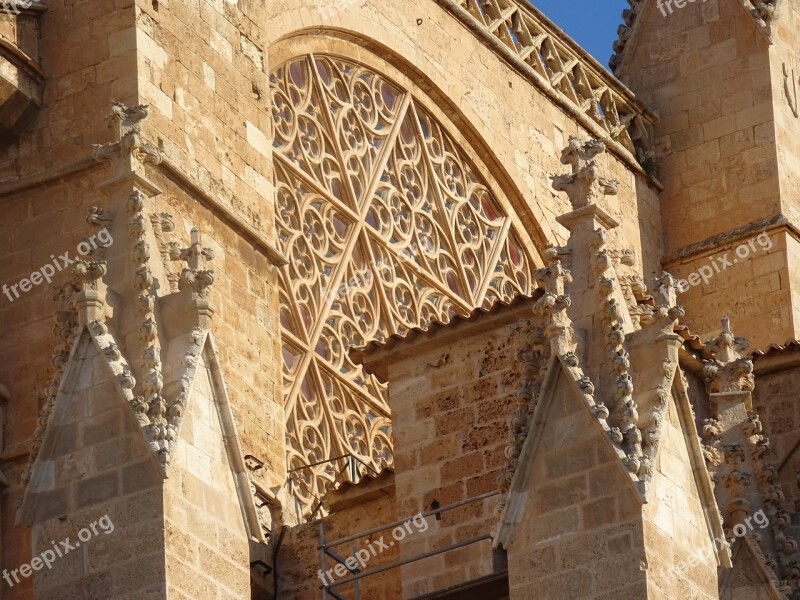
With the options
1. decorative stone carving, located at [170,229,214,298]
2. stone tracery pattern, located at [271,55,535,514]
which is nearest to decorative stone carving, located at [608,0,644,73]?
stone tracery pattern, located at [271,55,535,514]

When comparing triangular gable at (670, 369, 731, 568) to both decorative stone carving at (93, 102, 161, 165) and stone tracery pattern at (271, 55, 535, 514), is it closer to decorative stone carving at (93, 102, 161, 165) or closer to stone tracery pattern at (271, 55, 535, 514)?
decorative stone carving at (93, 102, 161, 165)

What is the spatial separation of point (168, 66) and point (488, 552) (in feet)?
12.5

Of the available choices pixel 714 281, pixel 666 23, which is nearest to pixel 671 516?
pixel 714 281

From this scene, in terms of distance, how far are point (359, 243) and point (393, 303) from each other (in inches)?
21.4

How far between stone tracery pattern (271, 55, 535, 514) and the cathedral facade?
0.11 feet

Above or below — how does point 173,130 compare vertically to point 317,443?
above

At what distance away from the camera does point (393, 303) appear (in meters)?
21.4

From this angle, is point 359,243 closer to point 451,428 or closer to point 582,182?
point 451,428

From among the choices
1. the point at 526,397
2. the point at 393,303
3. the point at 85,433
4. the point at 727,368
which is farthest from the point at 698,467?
the point at 393,303

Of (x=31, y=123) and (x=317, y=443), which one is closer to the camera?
(x=31, y=123)

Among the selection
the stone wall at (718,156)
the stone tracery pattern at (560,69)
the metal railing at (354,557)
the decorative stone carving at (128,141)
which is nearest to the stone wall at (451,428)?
the metal railing at (354,557)

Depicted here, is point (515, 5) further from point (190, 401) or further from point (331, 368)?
point (190, 401)

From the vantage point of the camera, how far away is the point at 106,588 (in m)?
13.8

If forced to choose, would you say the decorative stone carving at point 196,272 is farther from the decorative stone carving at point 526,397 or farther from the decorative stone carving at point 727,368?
the decorative stone carving at point 727,368
